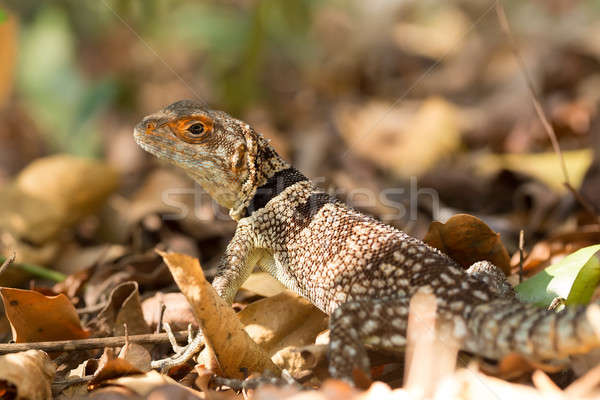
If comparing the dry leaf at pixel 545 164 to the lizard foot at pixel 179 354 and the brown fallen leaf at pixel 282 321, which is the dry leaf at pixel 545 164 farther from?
the lizard foot at pixel 179 354

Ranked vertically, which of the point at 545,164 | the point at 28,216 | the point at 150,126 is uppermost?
the point at 545,164

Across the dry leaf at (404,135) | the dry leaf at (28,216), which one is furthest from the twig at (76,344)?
the dry leaf at (404,135)

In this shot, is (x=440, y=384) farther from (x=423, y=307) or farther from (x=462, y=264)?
(x=462, y=264)

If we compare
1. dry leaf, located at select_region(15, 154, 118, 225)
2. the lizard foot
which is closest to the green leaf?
the lizard foot

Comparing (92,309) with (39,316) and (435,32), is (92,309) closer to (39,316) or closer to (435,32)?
(39,316)

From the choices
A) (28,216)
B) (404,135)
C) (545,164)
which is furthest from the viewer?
(404,135)

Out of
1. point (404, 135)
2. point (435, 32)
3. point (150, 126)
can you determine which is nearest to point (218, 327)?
point (150, 126)

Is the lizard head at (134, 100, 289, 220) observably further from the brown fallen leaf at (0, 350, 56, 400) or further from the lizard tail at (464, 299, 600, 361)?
the lizard tail at (464, 299, 600, 361)
